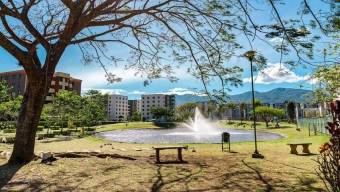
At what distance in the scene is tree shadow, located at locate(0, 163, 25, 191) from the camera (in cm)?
993

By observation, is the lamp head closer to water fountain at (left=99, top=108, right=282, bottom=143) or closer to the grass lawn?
the grass lawn

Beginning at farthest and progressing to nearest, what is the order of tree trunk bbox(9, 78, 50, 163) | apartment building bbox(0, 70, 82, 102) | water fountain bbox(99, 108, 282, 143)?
apartment building bbox(0, 70, 82, 102)
water fountain bbox(99, 108, 282, 143)
tree trunk bbox(9, 78, 50, 163)

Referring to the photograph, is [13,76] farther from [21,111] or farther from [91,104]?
[21,111]

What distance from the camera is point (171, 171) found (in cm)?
1202

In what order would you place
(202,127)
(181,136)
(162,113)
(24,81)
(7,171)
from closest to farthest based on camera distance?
(7,171) → (181,136) → (202,127) → (24,81) → (162,113)

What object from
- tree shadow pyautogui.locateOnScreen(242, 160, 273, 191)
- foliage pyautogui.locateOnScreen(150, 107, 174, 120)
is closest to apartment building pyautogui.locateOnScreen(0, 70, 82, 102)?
foliage pyautogui.locateOnScreen(150, 107, 174, 120)

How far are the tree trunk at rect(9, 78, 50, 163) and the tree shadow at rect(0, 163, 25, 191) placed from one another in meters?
0.42

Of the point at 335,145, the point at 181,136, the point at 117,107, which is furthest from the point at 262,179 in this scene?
the point at 117,107

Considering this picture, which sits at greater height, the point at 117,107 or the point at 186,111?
the point at 117,107

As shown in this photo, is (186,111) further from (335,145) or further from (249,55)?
(335,145)

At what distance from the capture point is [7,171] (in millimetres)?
11211

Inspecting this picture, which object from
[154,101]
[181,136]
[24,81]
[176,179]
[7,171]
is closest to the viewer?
[176,179]

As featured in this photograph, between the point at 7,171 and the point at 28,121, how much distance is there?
1979 mm

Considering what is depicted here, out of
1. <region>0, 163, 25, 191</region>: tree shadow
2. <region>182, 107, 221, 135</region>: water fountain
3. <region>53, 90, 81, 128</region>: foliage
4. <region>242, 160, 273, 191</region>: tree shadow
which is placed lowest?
<region>242, 160, 273, 191</region>: tree shadow
